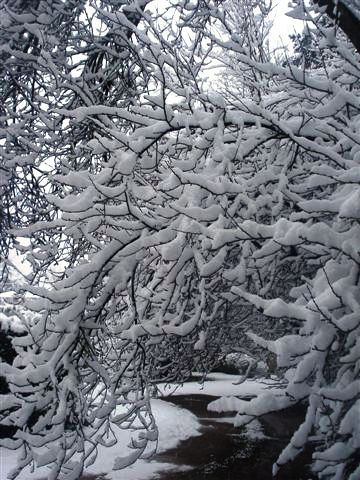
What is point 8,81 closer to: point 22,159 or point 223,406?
point 22,159

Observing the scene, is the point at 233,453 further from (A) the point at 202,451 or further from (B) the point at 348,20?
(B) the point at 348,20

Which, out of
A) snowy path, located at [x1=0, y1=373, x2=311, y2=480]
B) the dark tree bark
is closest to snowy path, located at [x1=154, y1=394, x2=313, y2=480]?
snowy path, located at [x1=0, y1=373, x2=311, y2=480]

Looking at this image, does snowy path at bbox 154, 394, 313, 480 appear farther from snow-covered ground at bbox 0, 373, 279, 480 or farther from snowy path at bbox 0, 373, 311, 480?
snow-covered ground at bbox 0, 373, 279, 480

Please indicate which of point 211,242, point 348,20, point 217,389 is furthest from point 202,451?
point 217,389

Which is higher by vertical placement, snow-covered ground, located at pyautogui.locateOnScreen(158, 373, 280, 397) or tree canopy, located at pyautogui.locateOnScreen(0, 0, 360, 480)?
tree canopy, located at pyautogui.locateOnScreen(0, 0, 360, 480)

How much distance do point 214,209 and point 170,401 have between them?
11.9 metres

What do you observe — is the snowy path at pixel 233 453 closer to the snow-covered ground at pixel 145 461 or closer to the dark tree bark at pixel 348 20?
the snow-covered ground at pixel 145 461

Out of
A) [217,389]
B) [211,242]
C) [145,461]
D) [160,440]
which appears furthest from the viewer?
[217,389]

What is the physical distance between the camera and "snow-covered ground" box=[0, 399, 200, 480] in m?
6.74

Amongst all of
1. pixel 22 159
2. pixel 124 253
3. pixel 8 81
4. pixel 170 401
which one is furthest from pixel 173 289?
pixel 170 401

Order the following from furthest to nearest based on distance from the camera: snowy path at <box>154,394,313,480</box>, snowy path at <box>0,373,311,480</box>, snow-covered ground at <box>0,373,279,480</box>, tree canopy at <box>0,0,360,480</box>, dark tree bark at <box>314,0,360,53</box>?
snowy path at <box>154,394,313,480</box> < snowy path at <box>0,373,311,480</box> < snow-covered ground at <box>0,373,279,480</box> < dark tree bark at <box>314,0,360,53</box> < tree canopy at <box>0,0,360,480</box>

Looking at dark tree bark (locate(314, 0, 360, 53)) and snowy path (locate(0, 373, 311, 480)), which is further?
snowy path (locate(0, 373, 311, 480))

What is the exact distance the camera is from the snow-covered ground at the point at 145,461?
6.74 metres

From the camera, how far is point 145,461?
7375 mm
